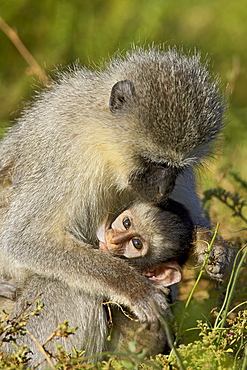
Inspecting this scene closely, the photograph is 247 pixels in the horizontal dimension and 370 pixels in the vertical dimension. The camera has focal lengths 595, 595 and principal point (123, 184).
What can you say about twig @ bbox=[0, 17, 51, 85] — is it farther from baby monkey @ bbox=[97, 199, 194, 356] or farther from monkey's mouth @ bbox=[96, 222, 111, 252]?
baby monkey @ bbox=[97, 199, 194, 356]

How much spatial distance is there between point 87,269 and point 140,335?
0.63 metres

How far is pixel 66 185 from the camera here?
14.3 feet

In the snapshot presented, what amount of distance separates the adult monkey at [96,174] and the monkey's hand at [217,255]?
648 mm

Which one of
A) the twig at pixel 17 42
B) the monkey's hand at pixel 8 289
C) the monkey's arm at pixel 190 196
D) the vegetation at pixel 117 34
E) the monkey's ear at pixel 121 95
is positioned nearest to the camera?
the monkey's ear at pixel 121 95

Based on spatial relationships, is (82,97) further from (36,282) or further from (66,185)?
(36,282)

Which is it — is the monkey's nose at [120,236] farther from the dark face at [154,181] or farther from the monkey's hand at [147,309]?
the monkey's hand at [147,309]

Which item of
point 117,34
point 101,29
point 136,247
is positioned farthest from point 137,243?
point 101,29

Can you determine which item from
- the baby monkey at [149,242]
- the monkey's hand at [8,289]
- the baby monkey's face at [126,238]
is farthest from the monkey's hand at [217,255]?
the monkey's hand at [8,289]

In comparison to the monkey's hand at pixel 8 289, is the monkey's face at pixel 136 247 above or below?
below

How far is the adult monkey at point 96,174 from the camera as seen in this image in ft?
13.8

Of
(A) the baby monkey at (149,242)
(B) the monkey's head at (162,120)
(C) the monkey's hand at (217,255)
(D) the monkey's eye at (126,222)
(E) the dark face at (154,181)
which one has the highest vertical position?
(B) the monkey's head at (162,120)

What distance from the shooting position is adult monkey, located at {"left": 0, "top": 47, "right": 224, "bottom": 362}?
4.19 meters

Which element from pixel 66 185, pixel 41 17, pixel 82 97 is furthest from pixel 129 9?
pixel 66 185

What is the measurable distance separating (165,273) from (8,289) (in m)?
1.22
